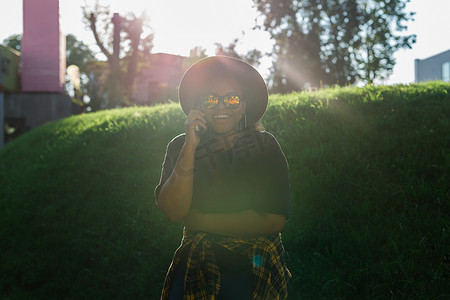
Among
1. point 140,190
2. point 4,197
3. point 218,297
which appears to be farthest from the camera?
point 4,197

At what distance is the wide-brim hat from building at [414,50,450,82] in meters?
44.5

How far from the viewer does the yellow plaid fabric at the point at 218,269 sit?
1947 mm

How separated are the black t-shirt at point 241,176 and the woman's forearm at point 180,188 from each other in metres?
0.08

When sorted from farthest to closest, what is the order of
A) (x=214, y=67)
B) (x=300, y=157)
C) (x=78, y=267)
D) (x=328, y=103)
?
(x=328, y=103) → (x=300, y=157) → (x=78, y=267) → (x=214, y=67)

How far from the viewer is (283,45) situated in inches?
A: 912

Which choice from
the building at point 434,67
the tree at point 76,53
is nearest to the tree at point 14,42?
the tree at point 76,53

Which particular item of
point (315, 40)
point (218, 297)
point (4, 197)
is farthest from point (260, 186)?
point (315, 40)

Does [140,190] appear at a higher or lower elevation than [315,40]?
lower

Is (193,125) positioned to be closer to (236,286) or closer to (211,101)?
(211,101)

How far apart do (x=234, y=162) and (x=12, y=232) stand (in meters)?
5.75

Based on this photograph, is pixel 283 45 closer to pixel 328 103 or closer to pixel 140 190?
pixel 328 103

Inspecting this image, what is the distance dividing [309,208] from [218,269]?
3294 mm

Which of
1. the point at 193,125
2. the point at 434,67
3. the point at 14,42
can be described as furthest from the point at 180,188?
the point at 14,42

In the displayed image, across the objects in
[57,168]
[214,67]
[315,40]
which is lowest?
[57,168]
